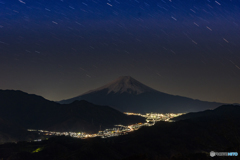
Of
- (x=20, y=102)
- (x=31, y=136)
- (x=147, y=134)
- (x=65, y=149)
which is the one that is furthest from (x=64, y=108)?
(x=65, y=149)

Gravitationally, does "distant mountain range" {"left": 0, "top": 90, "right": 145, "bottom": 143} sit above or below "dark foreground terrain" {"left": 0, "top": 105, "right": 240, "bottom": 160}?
below

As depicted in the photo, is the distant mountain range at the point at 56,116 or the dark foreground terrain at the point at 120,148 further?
the distant mountain range at the point at 56,116

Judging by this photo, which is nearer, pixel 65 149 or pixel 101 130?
pixel 65 149

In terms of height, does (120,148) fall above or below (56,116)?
above

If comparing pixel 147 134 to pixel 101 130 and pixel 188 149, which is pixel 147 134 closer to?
pixel 188 149

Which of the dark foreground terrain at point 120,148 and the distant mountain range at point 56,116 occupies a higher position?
the dark foreground terrain at point 120,148

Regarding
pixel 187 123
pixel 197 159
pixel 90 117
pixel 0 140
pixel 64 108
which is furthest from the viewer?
pixel 64 108

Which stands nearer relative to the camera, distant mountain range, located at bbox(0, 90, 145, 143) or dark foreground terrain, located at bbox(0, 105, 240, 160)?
dark foreground terrain, located at bbox(0, 105, 240, 160)

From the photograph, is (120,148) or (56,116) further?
(56,116)
